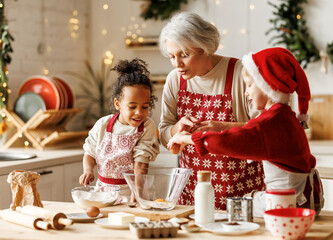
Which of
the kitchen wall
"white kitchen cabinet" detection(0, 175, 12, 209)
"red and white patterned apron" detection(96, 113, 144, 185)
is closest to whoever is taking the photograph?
"red and white patterned apron" detection(96, 113, 144, 185)

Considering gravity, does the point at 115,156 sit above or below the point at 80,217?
above

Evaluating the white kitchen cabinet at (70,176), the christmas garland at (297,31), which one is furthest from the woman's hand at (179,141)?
the christmas garland at (297,31)

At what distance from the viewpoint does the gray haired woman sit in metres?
2.01

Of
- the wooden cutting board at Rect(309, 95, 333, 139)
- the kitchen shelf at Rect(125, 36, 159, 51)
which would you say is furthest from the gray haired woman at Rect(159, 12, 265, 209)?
the kitchen shelf at Rect(125, 36, 159, 51)

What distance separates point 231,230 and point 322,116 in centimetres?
264

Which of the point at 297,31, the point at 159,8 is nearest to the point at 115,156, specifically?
the point at 297,31

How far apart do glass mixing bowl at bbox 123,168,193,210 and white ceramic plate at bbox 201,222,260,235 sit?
0.21m

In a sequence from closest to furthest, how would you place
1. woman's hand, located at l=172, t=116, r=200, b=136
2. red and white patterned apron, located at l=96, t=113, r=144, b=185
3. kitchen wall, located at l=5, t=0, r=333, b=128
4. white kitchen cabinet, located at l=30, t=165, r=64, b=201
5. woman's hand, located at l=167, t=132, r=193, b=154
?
woman's hand, located at l=167, t=132, r=193, b=154
woman's hand, located at l=172, t=116, r=200, b=136
red and white patterned apron, located at l=96, t=113, r=144, b=185
white kitchen cabinet, located at l=30, t=165, r=64, b=201
kitchen wall, located at l=5, t=0, r=333, b=128

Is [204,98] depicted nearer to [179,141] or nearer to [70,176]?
[179,141]

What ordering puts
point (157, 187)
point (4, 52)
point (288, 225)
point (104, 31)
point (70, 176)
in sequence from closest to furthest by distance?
point (288, 225) < point (157, 187) < point (70, 176) < point (4, 52) < point (104, 31)

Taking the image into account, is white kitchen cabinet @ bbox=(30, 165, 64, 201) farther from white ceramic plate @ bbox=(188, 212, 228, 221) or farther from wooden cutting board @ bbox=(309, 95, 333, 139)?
wooden cutting board @ bbox=(309, 95, 333, 139)

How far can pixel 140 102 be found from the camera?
6.83 ft

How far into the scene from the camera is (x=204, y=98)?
2.15m

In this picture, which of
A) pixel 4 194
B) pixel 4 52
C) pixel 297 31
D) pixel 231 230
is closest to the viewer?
pixel 231 230
